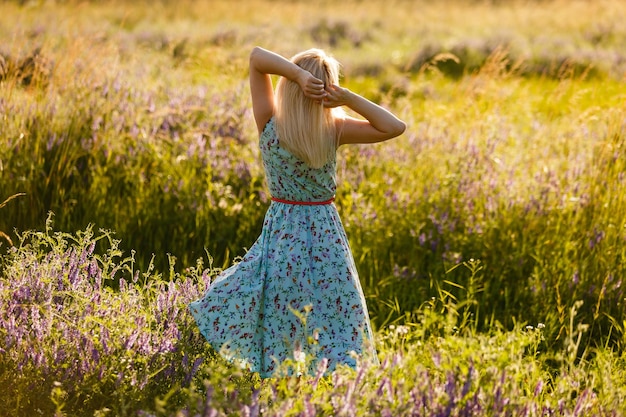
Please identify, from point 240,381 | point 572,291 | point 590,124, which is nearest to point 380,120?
point 240,381

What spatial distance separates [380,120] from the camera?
3271 millimetres

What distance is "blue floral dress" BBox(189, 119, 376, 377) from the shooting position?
318cm

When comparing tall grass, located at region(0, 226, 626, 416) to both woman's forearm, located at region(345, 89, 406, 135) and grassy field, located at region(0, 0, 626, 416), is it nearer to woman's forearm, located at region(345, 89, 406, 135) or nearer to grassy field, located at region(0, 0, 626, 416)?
grassy field, located at region(0, 0, 626, 416)

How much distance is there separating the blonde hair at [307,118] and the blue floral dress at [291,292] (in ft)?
0.26

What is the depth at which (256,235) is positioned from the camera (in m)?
4.85

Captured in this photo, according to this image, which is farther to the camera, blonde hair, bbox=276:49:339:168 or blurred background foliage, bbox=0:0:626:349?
blurred background foliage, bbox=0:0:626:349

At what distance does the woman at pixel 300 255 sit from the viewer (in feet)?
10.4

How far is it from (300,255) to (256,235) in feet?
5.40

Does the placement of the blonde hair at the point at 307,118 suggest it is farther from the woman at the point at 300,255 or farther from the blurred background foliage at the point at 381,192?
the blurred background foliage at the point at 381,192

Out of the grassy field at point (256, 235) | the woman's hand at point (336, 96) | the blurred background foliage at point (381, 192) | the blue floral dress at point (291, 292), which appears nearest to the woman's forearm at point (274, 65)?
the woman's hand at point (336, 96)

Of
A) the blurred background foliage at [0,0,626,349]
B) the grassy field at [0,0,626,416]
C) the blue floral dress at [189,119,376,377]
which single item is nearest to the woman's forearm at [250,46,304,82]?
the blue floral dress at [189,119,376,377]

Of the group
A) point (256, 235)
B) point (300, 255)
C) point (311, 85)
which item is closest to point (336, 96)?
point (311, 85)

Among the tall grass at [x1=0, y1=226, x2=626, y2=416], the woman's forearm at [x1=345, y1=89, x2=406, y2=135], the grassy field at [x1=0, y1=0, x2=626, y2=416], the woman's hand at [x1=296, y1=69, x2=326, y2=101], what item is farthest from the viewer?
the woman's forearm at [x1=345, y1=89, x2=406, y2=135]

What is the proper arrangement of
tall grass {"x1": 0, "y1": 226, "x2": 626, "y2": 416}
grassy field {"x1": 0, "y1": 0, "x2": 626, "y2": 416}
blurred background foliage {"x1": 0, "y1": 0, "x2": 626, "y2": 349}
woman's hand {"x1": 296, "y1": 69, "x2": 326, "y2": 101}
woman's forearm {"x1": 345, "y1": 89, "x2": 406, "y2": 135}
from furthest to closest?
blurred background foliage {"x1": 0, "y1": 0, "x2": 626, "y2": 349}, woman's forearm {"x1": 345, "y1": 89, "x2": 406, "y2": 135}, woman's hand {"x1": 296, "y1": 69, "x2": 326, "y2": 101}, grassy field {"x1": 0, "y1": 0, "x2": 626, "y2": 416}, tall grass {"x1": 0, "y1": 226, "x2": 626, "y2": 416}
